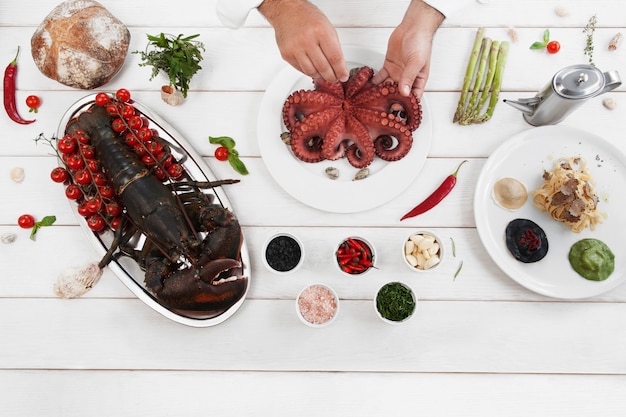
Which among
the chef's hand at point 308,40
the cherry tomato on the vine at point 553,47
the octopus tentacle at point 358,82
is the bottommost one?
the octopus tentacle at point 358,82

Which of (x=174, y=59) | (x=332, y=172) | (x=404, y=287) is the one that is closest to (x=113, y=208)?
(x=174, y=59)

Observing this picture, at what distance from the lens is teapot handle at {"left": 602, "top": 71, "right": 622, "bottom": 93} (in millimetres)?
1801

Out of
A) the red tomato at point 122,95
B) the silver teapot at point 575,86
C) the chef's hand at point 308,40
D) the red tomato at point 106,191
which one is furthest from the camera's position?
the red tomato at point 122,95

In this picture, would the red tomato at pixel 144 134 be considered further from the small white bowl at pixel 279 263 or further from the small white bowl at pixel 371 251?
the small white bowl at pixel 371 251

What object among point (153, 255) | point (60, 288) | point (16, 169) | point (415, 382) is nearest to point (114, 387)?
point (60, 288)

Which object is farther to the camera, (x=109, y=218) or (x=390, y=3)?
(x=390, y=3)

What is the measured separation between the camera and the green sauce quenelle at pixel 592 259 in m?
1.92

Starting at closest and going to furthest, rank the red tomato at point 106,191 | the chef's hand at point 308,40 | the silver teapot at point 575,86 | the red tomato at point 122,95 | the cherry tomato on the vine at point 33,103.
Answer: the chef's hand at point 308,40 < the silver teapot at point 575,86 < the red tomato at point 106,191 < the red tomato at point 122,95 < the cherry tomato on the vine at point 33,103

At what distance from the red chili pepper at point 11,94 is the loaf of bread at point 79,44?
0.64 ft

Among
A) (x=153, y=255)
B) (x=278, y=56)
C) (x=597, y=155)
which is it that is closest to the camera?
(x=153, y=255)

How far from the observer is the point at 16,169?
212 centimetres

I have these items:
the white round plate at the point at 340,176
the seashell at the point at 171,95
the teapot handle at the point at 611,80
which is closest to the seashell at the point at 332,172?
the white round plate at the point at 340,176

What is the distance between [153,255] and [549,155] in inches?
69.0

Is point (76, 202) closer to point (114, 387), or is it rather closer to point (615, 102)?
point (114, 387)
